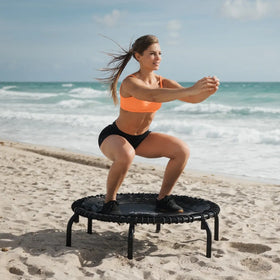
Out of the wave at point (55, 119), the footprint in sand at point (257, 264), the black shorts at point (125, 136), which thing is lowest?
the wave at point (55, 119)

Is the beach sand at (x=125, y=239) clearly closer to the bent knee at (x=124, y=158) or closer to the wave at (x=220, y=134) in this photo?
the bent knee at (x=124, y=158)

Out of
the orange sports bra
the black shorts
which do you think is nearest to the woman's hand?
the orange sports bra

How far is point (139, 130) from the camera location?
3.77m

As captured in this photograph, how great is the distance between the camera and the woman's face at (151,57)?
11.7 ft

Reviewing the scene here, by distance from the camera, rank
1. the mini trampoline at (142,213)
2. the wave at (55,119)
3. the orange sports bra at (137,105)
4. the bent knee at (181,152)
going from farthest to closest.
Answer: the wave at (55,119), the bent knee at (181,152), the orange sports bra at (137,105), the mini trampoline at (142,213)

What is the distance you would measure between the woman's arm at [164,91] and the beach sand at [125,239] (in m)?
1.29

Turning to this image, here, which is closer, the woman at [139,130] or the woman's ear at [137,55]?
the woman at [139,130]

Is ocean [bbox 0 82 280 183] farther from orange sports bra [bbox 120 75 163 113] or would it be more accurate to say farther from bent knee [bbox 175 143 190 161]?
orange sports bra [bbox 120 75 163 113]

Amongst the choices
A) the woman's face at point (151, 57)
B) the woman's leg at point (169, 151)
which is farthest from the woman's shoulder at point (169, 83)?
the woman's leg at point (169, 151)

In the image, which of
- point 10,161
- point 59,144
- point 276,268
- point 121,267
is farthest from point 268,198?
point 59,144

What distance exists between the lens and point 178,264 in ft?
11.1

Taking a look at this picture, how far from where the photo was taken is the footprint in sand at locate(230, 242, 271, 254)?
3848 mm

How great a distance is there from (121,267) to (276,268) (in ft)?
3.94

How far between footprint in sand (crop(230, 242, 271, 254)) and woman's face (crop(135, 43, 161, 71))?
1.76 metres
